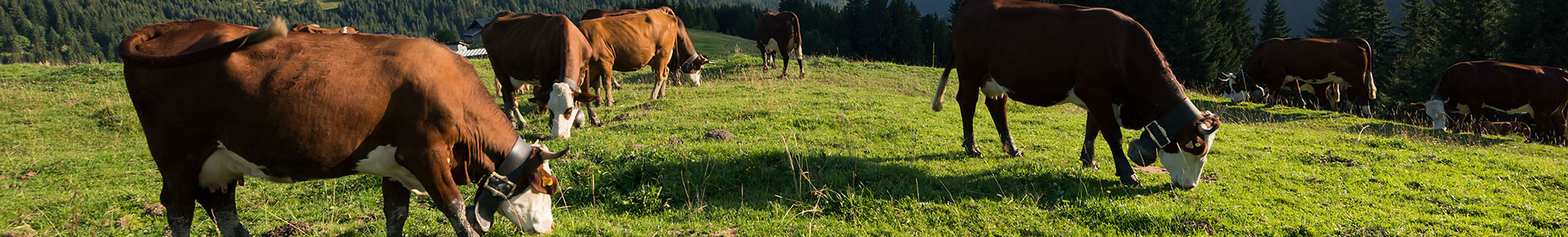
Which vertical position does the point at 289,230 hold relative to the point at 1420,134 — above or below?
above

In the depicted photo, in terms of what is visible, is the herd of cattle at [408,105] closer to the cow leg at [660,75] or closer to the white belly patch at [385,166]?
the white belly patch at [385,166]

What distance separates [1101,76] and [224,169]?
251 inches

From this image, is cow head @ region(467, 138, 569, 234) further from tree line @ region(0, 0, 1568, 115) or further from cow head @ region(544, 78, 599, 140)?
tree line @ region(0, 0, 1568, 115)

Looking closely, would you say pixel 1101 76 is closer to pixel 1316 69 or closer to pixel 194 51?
pixel 194 51

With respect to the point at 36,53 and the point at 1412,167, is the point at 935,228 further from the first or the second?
the point at 36,53

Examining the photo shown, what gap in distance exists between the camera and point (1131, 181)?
22.6ft

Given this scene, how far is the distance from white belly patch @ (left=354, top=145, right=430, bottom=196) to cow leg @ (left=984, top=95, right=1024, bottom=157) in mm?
5841

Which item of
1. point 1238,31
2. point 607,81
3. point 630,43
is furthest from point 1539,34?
point 607,81

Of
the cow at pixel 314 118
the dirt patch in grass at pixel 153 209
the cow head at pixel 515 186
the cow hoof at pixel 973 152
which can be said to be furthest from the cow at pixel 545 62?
the cow hoof at pixel 973 152

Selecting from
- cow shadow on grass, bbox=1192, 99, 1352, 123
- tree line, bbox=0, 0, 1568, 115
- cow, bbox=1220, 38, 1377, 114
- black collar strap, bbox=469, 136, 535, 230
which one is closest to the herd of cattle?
black collar strap, bbox=469, 136, 535, 230

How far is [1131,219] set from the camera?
5723 millimetres

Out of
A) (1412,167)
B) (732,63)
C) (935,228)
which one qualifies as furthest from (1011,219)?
(732,63)

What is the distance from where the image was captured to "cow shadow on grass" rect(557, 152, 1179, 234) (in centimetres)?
614

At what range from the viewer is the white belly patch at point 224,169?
4191 mm
